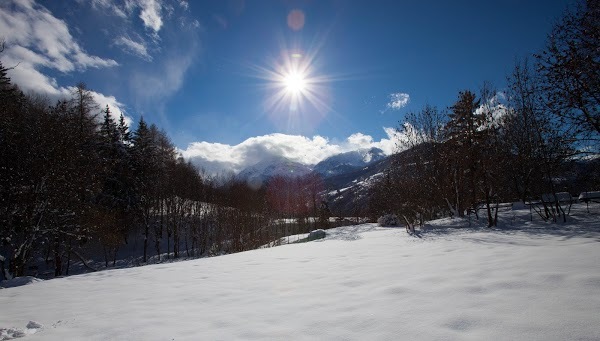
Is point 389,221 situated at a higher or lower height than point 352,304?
lower

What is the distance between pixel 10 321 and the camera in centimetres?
376

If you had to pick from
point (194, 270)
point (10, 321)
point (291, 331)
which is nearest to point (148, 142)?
point (194, 270)

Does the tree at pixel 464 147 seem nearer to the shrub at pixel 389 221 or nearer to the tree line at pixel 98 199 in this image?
the shrub at pixel 389 221

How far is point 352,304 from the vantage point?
3377mm

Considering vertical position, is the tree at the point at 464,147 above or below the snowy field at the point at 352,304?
above

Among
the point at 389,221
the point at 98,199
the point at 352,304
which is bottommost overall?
the point at 389,221

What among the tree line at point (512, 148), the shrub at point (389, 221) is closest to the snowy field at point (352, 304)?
the tree line at point (512, 148)

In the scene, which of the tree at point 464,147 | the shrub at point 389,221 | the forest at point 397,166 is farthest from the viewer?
the shrub at point 389,221

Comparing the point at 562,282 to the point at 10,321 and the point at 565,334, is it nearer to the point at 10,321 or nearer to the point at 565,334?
the point at 565,334

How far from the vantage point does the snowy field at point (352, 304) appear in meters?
2.45

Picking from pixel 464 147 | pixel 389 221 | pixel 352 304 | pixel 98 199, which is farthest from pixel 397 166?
pixel 98 199

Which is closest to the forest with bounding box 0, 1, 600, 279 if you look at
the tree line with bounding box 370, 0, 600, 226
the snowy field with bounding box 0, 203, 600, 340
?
the tree line with bounding box 370, 0, 600, 226

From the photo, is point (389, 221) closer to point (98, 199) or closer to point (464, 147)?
point (464, 147)

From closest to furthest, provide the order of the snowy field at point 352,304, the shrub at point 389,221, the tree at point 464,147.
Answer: the snowy field at point 352,304 < the tree at point 464,147 < the shrub at point 389,221
